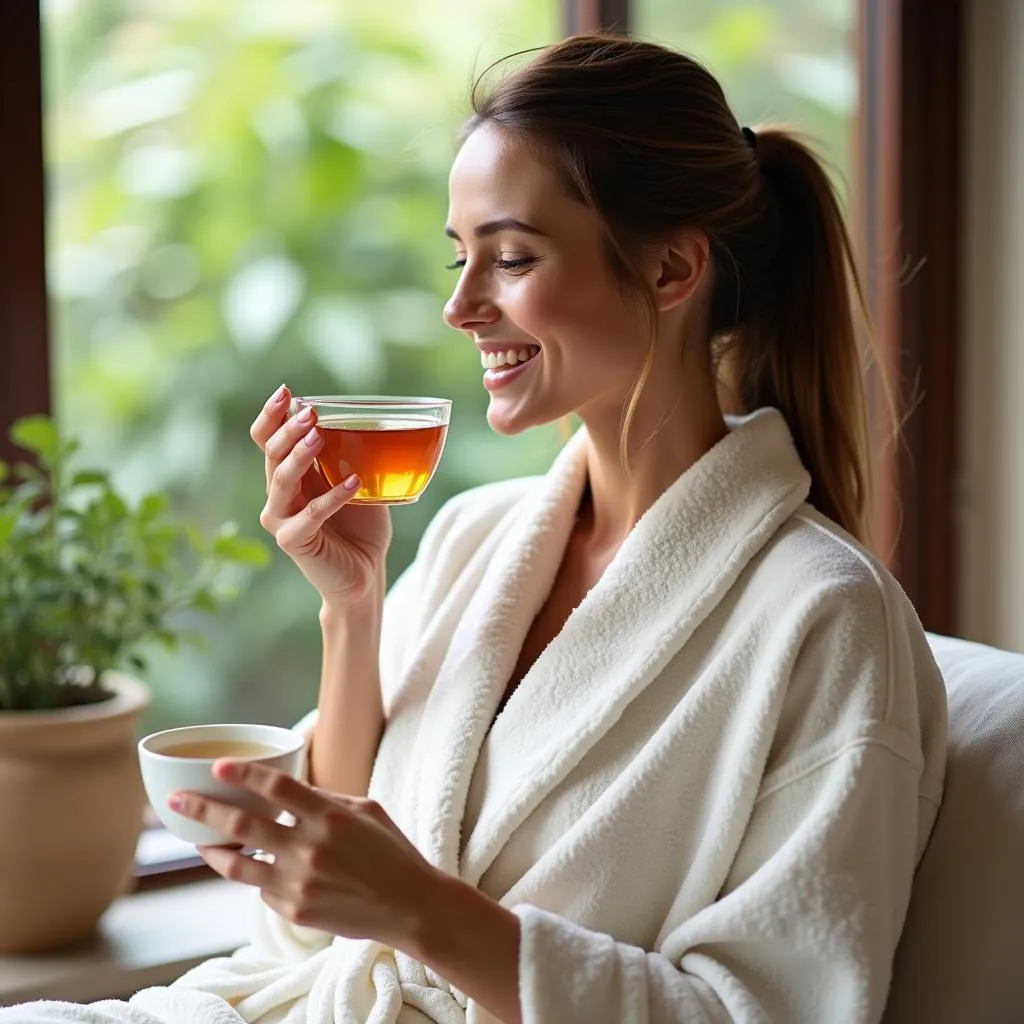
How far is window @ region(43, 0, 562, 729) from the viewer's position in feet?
7.59

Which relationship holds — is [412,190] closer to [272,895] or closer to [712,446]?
[712,446]

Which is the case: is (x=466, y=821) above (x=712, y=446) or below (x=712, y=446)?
below

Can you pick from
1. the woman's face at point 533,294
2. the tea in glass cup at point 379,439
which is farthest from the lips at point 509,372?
the tea in glass cup at point 379,439

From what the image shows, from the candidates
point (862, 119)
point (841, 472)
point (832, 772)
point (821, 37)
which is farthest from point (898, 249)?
point (832, 772)

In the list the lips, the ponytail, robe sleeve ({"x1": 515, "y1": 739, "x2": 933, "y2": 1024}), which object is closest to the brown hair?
the ponytail

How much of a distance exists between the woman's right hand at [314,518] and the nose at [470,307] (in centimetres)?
20

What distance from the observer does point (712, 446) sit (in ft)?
5.29

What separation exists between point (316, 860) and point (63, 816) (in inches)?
26.9

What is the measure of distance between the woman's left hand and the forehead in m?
0.65

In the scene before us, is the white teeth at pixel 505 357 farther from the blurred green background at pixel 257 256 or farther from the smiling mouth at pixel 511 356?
the blurred green background at pixel 257 256

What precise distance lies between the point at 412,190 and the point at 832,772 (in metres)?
1.56

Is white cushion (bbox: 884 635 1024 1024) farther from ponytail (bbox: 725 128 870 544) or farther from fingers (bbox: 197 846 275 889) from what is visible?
fingers (bbox: 197 846 275 889)

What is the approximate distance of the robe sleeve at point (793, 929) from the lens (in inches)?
48.2

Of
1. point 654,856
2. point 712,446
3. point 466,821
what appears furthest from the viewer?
point 712,446
